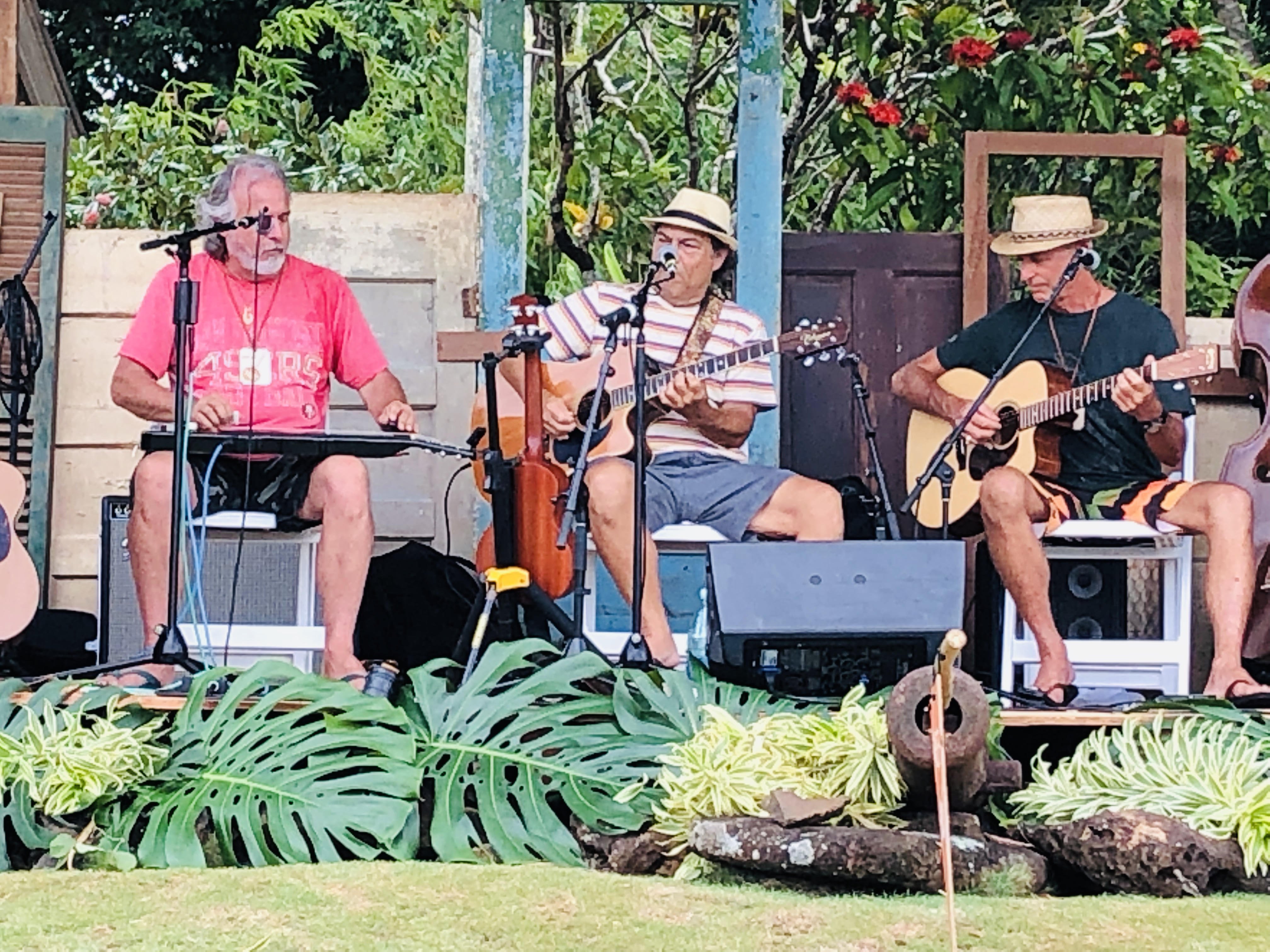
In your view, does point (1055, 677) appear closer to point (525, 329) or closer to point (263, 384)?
point (525, 329)

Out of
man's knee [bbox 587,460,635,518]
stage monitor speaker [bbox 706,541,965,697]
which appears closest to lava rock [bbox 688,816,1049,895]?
stage monitor speaker [bbox 706,541,965,697]

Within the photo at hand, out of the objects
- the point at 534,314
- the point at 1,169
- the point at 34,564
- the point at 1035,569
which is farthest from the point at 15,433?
the point at 1035,569

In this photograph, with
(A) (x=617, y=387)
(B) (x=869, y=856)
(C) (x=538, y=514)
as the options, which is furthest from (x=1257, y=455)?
(B) (x=869, y=856)

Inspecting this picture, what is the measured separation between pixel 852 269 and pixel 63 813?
2.93 m

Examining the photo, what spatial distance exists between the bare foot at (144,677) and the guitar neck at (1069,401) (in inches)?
75.8

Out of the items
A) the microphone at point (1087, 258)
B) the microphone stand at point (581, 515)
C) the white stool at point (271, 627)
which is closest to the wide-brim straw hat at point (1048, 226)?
the microphone at point (1087, 258)

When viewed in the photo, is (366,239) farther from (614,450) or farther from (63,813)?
(63,813)

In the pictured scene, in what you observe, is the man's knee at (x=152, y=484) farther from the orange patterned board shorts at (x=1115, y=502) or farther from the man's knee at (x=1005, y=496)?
the orange patterned board shorts at (x=1115, y=502)

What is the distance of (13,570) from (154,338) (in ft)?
2.03

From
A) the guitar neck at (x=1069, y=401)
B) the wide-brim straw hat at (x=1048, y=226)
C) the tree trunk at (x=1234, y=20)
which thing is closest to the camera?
the guitar neck at (x=1069, y=401)

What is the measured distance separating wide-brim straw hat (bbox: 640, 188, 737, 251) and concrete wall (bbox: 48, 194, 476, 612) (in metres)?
0.71

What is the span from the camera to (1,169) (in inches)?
209

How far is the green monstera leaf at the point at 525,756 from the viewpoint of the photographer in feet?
10.4

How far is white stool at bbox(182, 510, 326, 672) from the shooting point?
430 centimetres
